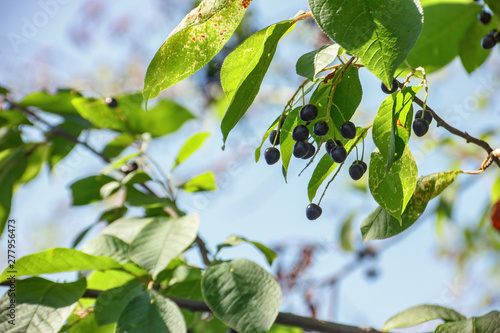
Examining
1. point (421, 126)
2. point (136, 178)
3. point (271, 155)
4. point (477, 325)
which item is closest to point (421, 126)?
point (421, 126)

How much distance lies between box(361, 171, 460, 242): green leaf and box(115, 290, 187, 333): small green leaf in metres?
0.31

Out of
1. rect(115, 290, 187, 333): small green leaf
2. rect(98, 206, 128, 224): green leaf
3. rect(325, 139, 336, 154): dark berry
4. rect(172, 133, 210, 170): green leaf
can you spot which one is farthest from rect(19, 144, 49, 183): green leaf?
rect(325, 139, 336, 154): dark berry

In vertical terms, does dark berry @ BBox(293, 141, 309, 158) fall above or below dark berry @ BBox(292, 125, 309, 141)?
below

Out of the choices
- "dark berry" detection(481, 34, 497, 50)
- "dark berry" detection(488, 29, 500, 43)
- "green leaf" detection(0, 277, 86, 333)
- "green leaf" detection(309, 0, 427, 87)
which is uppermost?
"green leaf" detection(309, 0, 427, 87)

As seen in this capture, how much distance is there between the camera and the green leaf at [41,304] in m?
0.75

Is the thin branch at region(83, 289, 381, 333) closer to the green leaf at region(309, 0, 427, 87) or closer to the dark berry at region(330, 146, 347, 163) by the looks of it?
the dark berry at region(330, 146, 347, 163)

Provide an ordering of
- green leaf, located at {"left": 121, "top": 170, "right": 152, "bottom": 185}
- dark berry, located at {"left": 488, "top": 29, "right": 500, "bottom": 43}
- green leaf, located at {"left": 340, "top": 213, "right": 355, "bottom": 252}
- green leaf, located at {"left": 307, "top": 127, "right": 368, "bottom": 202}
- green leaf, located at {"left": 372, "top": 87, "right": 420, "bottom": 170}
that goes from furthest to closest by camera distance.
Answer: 1. green leaf, located at {"left": 340, "top": 213, "right": 355, "bottom": 252}
2. green leaf, located at {"left": 121, "top": 170, "right": 152, "bottom": 185}
3. dark berry, located at {"left": 488, "top": 29, "right": 500, "bottom": 43}
4. green leaf, located at {"left": 307, "top": 127, "right": 368, "bottom": 202}
5. green leaf, located at {"left": 372, "top": 87, "right": 420, "bottom": 170}

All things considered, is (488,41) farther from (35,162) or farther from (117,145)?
(35,162)

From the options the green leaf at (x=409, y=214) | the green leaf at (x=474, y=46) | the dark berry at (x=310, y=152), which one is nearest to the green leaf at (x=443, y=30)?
the green leaf at (x=474, y=46)

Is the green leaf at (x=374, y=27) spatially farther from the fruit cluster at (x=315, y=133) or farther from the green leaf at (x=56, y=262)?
the green leaf at (x=56, y=262)

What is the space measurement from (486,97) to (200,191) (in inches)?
94.8

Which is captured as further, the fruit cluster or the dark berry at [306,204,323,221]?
the dark berry at [306,204,323,221]

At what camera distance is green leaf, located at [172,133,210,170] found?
1187mm

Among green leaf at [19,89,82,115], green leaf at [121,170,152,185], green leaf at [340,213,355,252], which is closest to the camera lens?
green leaf at [121,170,152,185]
